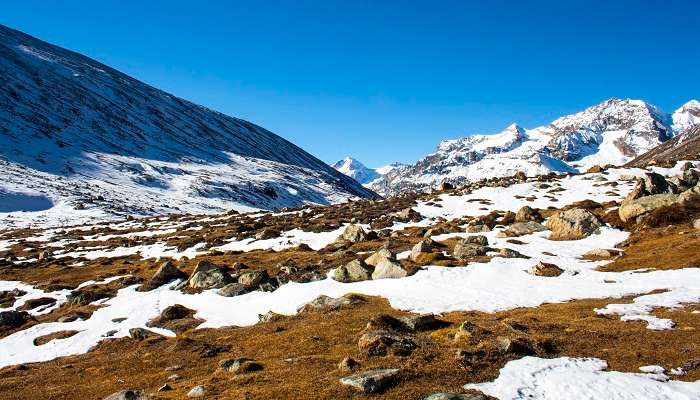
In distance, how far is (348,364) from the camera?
1883 centimetres

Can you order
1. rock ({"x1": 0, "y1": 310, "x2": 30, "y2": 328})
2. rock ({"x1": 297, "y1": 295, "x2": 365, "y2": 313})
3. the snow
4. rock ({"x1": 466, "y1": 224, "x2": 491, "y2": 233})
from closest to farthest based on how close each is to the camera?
the snow < rock ({"x1": 297, "y1": 295, "x2": 365, "y2": 313}) < rock ({"x1": 0, "y1": 310, "x2": 30, "y2": 328}) < rock ({"x1": 466, "y1": 224, "x2": 491, "y2": 233})

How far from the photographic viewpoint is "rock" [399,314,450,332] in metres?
24.1

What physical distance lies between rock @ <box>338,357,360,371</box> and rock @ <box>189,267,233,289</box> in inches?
942

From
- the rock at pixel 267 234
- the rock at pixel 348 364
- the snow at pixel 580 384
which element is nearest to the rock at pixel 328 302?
the rock at pixel 348 364

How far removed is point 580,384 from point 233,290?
92.3ft

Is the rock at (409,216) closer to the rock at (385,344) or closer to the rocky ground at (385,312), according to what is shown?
the rocky ground at (385,312)

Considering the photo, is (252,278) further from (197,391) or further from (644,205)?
(644,205)

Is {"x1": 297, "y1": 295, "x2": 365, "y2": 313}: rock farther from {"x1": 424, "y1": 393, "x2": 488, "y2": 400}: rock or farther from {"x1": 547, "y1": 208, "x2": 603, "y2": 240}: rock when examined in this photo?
{"x1": 547, "y1": 208, "x2": 603, "y2": 240}: rock

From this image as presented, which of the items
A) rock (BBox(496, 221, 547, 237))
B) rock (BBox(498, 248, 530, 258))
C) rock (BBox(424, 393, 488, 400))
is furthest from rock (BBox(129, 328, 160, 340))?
rock (BBox(496, 221, 547, 237))

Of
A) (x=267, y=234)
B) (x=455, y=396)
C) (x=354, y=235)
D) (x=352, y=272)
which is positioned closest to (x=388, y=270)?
(x=352, y=272)

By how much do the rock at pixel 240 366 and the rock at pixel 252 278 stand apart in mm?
18032

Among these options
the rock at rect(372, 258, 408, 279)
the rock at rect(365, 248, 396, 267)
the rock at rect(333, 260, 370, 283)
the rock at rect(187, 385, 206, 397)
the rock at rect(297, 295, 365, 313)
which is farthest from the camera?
the rock at rect(365, 248, 396, 267)

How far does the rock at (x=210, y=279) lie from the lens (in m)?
40.8

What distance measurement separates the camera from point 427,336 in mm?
22719
